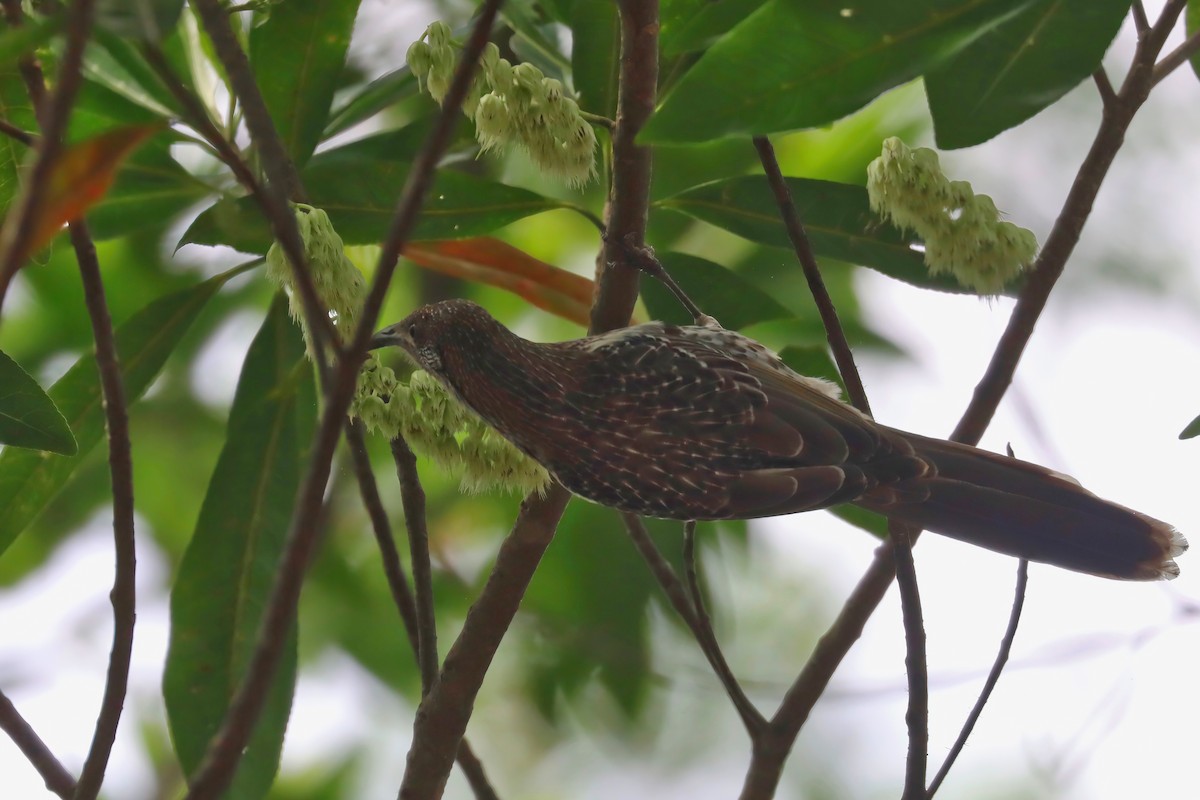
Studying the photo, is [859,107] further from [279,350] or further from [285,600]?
[279,350]

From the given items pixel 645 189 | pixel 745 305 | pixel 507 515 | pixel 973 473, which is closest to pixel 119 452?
pixel 645 189

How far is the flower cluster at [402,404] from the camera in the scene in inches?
73.4

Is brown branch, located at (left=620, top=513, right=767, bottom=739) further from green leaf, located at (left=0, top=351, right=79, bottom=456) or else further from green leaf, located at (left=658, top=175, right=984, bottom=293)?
green leaf, located at (left=0, top=351, right=79, bottom=456)

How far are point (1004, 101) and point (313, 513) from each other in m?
1.51

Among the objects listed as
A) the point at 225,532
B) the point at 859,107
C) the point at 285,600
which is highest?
the point at 859,107

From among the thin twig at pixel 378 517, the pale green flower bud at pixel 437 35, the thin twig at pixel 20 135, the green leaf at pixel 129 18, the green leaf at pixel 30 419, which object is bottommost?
the green leaf at pixel 30 419

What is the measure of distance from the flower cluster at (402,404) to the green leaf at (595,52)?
0.78 metres

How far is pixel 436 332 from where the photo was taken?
2.83 metres

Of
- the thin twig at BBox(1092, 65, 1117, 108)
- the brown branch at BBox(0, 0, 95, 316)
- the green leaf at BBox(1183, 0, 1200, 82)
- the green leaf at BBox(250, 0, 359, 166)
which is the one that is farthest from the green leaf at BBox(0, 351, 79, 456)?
the green leaf at BBox(1183, 0, 1200, 82)

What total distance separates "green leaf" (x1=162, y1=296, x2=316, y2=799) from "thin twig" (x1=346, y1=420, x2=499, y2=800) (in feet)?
1.54

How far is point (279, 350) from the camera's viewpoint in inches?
114

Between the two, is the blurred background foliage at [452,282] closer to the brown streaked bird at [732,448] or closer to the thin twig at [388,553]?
the brown streaked bird at [732,448]

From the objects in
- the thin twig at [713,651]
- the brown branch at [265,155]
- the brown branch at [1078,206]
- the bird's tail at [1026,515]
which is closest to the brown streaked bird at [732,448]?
the bird's tail at [1026,515]

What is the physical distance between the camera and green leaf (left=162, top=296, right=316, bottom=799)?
2732 mm
